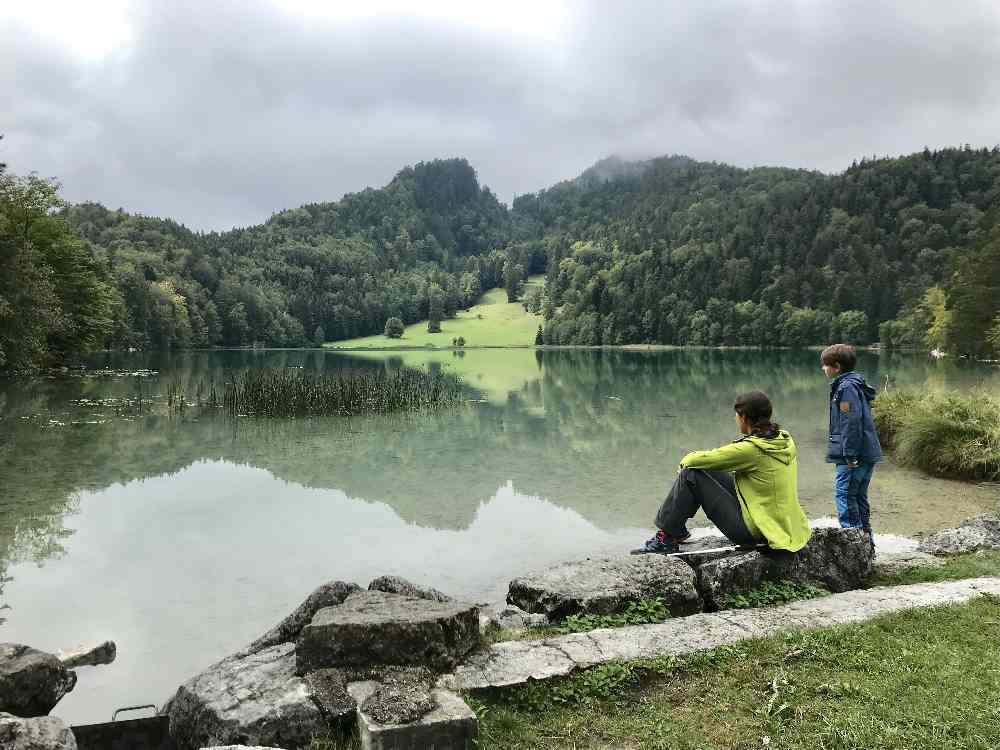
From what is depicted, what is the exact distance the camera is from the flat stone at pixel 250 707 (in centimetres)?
457

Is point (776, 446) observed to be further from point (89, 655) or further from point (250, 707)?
point (89, 655)

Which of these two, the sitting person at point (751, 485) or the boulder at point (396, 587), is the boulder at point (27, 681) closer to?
the boulder at point (396, 587)

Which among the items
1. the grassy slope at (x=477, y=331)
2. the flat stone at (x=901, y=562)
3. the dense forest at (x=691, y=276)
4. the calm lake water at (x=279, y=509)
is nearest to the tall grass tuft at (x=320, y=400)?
the calm lake water at (x=279, y=509)

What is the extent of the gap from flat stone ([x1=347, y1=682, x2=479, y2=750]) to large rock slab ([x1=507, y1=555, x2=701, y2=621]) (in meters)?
2.37


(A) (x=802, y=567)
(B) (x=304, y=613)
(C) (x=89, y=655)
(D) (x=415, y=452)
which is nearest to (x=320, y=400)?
(D) (x=415, y=452)

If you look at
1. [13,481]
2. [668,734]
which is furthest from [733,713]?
[13,481]

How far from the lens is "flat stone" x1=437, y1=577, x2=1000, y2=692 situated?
4867 millimetres

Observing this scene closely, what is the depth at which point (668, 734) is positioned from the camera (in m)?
4.27

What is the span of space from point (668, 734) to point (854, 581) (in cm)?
377

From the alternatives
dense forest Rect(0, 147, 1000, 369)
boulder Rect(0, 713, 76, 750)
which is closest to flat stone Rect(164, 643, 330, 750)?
boulder Rect(0, 713, 76, 750)

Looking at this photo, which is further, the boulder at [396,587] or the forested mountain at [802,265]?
the forested mountain at [802,265]

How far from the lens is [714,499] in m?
6.79

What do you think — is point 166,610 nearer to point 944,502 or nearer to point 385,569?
point 385,569

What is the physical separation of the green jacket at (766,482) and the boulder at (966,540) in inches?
138
